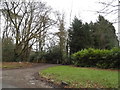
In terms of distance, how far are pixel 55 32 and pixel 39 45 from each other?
4354 mm

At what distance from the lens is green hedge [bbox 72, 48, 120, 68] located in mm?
14586

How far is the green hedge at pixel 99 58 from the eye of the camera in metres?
14.6

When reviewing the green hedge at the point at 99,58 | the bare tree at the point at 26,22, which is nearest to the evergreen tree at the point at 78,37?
the bare tree at the point at 26,22

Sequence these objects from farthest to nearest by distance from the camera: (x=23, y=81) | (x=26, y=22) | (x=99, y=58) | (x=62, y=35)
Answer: (x=62, y=35)
(x=26, y=22)
(x=99, y=58)
(x=23, y=81)

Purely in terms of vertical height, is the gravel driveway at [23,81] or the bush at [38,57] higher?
the bush at [38,57]

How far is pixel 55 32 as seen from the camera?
83.5 ft

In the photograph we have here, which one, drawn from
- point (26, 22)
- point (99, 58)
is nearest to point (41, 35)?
point (26, 22)

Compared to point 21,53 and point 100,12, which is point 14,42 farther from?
point 100,12

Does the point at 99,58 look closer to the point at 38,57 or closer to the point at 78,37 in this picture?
the point at 78,37

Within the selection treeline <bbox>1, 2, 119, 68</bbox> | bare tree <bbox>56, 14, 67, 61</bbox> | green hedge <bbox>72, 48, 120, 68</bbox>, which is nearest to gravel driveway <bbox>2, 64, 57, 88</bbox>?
green hedge <bbox>72, 48, 120, 68</bbox>

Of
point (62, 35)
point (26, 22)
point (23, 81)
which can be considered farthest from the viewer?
point (62, 35)

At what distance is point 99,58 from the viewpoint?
16672mm

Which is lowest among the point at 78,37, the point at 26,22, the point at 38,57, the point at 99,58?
the point at 38,57

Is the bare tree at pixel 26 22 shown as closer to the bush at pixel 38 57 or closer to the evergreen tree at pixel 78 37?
the bush at pixel 38 57
